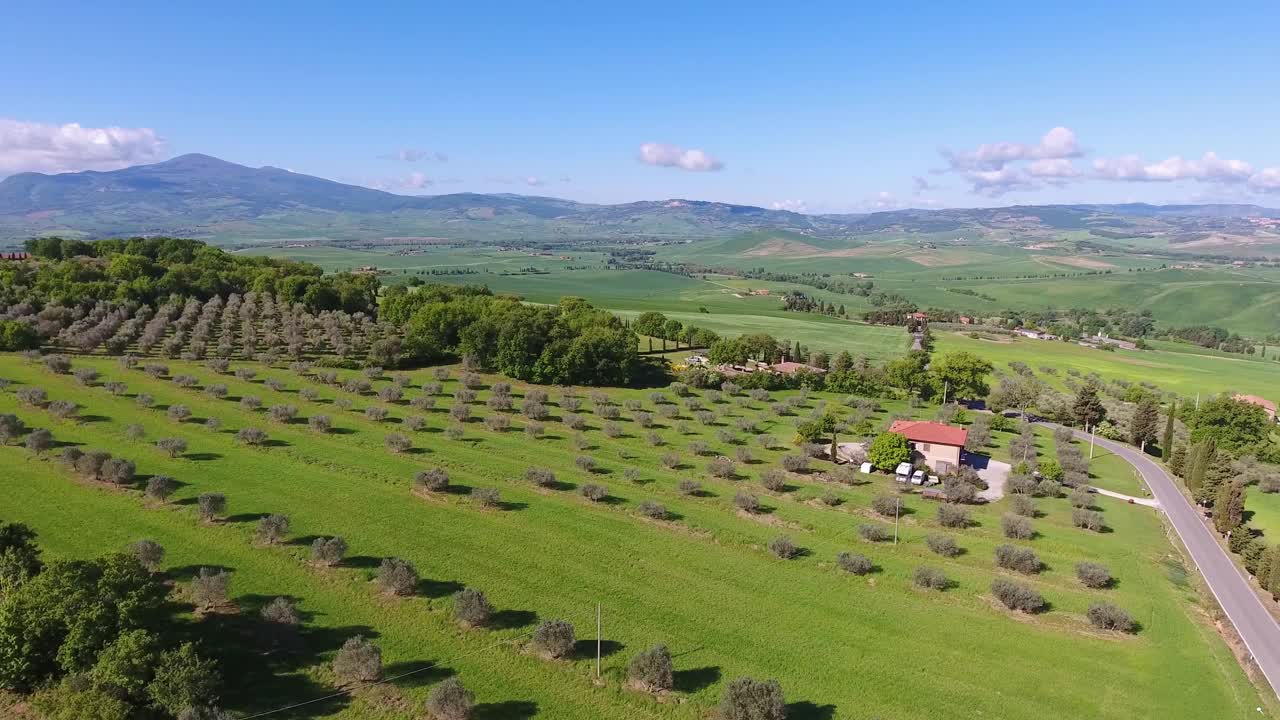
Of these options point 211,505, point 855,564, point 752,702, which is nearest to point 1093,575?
point 855,564

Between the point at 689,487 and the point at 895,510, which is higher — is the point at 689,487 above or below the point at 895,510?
above

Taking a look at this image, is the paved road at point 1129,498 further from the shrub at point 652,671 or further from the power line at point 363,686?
the power line at point 363,686

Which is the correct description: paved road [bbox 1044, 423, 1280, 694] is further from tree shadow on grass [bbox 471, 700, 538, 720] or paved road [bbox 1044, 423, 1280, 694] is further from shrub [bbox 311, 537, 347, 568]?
shrub [bbox 311, 537, 347, 568]

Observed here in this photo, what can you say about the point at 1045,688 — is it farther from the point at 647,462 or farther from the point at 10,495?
the point at 10,495

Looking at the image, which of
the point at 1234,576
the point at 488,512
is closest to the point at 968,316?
the point at 1234,576

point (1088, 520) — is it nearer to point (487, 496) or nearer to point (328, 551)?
point (487, 496)
